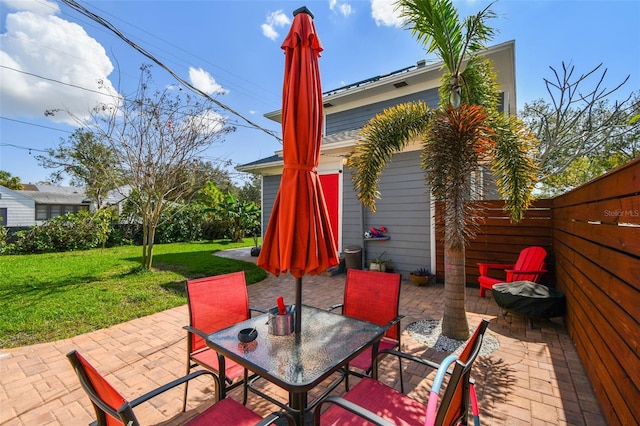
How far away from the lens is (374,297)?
2961 mm

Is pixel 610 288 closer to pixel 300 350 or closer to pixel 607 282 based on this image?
pixel 607 282

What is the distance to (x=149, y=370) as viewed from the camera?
329 cm

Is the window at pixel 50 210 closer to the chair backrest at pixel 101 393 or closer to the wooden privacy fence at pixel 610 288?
the chair backrest at pixel 101 393

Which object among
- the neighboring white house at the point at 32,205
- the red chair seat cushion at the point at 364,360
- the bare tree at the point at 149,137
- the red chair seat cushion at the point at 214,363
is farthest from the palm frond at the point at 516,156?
the neighboring white house at the point at 32,205

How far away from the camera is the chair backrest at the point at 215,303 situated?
265 centimetres

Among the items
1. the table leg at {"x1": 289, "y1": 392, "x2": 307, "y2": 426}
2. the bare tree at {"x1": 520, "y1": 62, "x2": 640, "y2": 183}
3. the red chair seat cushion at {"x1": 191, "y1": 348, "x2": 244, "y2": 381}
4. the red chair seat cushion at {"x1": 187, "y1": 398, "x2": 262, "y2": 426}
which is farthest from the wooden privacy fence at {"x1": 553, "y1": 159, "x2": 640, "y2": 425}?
the bare tree at {"x1": 520, "y1": 62, "x2": 640, "y2": 183}

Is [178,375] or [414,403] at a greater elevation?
[414,403]

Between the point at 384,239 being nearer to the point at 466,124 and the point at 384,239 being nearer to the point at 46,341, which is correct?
the point at 466,124

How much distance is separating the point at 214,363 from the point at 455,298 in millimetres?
3310

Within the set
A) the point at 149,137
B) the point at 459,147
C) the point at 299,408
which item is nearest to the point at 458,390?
the point at 299,408

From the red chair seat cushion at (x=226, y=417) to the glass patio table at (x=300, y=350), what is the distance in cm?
23

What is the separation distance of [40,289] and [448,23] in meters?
9.68

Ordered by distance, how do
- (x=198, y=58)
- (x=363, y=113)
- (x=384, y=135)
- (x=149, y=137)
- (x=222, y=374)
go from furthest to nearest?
1. (x=363, y=113)
2. (x=198, y=58)
3. (x=149, y=137)
4. (x=384, y=135)
5. (x=222, y=374)

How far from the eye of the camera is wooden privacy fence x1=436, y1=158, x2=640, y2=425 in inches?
74.7
